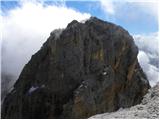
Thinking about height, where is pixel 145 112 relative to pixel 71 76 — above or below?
below

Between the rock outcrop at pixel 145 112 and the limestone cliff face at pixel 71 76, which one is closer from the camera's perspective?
the rock outcrop at pixel 145 112

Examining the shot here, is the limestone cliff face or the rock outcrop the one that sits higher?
the limestone cliff face

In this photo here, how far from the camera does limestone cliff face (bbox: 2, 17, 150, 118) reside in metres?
65.6

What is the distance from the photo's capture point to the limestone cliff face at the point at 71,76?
6556 centimetres

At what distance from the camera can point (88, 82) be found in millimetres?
67875

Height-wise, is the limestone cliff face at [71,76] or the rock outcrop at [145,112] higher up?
the limestone cliff face at [71,76]

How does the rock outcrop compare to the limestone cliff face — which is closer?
the rock outcrop

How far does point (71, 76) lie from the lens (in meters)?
67.2

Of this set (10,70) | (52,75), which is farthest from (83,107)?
(10,70)

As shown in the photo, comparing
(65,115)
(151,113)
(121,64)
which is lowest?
(151,113)

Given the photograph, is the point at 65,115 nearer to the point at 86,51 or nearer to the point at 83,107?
the point at 83,107

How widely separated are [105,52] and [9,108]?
18.8 metres

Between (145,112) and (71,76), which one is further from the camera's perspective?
(71,76)

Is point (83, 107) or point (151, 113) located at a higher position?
point (83, 107)
